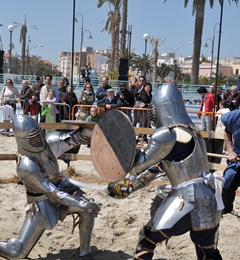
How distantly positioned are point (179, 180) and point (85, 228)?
3.57 feet

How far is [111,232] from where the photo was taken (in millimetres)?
5039

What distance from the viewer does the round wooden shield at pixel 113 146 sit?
3.43 meters

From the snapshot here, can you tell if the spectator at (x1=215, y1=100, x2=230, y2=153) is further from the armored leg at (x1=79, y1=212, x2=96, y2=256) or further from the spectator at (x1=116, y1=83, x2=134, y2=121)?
the armored leg at (x1=79, y1=212, x2=96, y2=256)

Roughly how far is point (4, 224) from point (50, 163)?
4.91 feet

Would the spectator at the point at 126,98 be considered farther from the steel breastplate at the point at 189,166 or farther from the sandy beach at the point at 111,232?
the steel breastplate at the point at 189,166

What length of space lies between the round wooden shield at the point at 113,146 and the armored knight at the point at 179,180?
0.08 metres

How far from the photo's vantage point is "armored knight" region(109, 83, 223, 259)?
3.38 metres

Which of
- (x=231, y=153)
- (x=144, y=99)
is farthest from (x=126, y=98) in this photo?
(x=231, y=153)

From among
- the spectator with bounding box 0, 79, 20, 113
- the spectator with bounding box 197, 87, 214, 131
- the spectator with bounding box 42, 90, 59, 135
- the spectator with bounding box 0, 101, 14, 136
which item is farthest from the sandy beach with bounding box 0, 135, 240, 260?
the spectator with bounding box 0, 79, 20, 113

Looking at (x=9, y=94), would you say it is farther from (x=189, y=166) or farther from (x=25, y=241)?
(x=189, y=166)

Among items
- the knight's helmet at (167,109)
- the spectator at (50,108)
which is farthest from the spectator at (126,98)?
the knight's helmet at (167,109)

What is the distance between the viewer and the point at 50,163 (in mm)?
4008

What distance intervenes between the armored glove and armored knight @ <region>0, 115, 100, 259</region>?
0.64ft

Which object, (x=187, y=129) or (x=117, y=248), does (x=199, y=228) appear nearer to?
(x=187, y=129)
